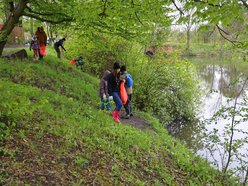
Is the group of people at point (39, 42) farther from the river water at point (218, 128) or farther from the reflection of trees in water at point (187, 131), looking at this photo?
the river water at point (218, 128)

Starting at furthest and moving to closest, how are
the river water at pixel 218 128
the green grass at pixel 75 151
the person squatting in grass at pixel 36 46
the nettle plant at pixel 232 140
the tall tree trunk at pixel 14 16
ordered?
the person squatting in grass at pixel 36 46, the tall tree trunk at pixel 14 16, the river water at pixel 218 128, the nettle plant at pixel 232 140, the green grass at pixel 75 151

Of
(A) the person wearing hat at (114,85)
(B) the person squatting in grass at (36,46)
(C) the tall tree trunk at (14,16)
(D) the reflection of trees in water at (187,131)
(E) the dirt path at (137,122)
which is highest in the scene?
(C) the tall tree trunk at (14,16)

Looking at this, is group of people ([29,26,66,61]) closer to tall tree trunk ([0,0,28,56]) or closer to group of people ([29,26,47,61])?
group of people ([29,26,47,61])

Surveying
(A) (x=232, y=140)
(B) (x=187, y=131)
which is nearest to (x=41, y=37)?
(B) (x=187, y=131)

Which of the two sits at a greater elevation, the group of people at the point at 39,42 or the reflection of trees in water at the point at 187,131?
the group of people at the point at 39,42

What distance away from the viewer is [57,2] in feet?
35.9

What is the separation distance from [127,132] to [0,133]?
4034mm

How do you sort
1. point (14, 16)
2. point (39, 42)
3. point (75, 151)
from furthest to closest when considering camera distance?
point (39, 42) < point (14, 16) < point (75, 151)

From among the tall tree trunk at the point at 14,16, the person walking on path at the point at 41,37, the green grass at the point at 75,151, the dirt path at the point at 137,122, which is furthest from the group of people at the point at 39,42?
the dirt path at the point at 137,122

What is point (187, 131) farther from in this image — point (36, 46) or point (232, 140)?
point (36, 46)

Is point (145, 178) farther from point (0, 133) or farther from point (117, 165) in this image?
point (0, 133)

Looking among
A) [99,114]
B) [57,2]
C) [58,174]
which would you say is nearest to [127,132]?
[99,114]

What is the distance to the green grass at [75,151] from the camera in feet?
16.0

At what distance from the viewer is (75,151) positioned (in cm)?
591
